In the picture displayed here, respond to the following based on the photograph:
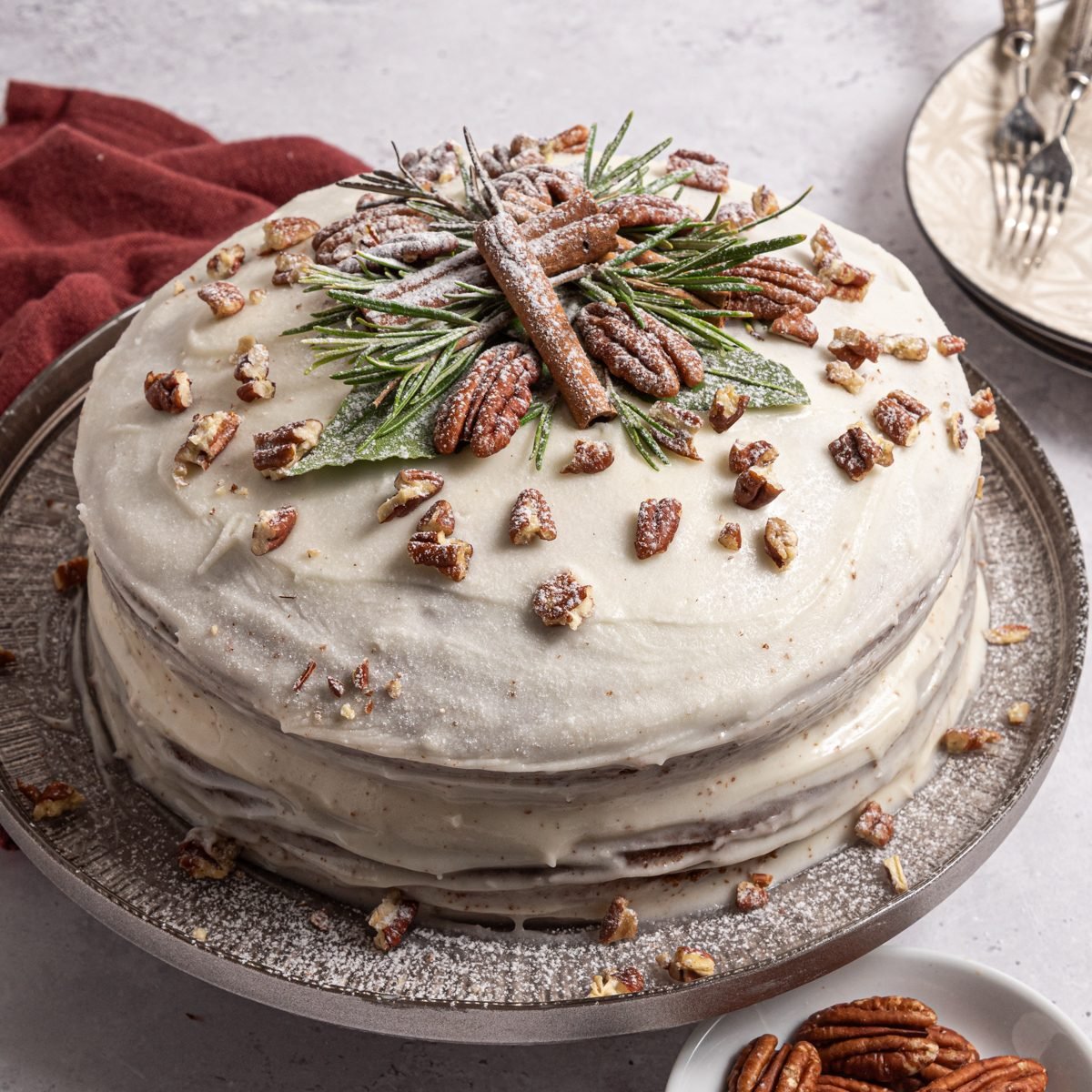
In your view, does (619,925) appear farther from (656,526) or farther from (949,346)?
(949,346)

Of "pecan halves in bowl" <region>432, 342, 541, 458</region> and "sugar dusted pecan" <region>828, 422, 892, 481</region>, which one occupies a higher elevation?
"pecan halves in bowl" <region>432, 342, 541, 458</region>

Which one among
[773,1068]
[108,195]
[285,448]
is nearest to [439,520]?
[285,448]

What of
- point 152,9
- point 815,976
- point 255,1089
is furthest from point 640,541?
point 152,9

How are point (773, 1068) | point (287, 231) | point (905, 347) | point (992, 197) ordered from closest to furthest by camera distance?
point (773, 1068) → point (905, 347) → point (287, 231) → point (992, 197)

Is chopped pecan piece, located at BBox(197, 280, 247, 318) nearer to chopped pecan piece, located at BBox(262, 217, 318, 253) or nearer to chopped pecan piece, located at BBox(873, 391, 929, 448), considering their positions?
chopped pecan piece, located at BBox(262, 217, 318, 253)

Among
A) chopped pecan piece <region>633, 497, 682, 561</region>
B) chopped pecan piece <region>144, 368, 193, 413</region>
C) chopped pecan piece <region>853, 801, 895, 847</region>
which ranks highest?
chopped pecan piece <region>633, 497, 682, 561</region>

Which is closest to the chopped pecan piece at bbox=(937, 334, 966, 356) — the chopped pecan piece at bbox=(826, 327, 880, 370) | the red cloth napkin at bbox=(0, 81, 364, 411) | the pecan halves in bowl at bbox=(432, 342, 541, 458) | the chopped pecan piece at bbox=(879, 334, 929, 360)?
the chopped pecan piece at bbox=(879, 334, 929, 360)

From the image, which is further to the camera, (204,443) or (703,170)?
(703,170)
